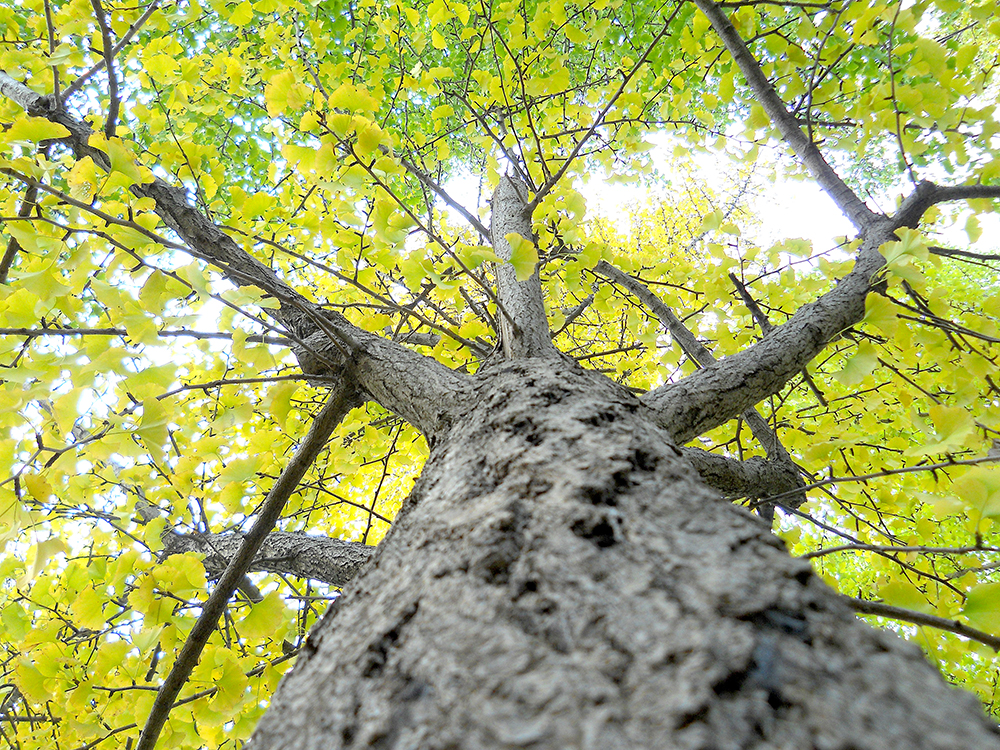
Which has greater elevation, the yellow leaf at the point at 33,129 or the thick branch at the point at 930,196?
the yellow leaf at the point at 33,129

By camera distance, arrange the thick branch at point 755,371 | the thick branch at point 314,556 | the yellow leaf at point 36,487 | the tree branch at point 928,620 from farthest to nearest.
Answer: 1. the thick branch at point 314,556
2. the thick branch at point 755,371
3. the yellow leaf at point 36,487
4. the tree branch at point 928,620

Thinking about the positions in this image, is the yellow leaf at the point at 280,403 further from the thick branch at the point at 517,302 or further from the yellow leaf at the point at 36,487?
the thick branch at the point at 517,302

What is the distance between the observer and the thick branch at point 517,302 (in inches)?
52.9

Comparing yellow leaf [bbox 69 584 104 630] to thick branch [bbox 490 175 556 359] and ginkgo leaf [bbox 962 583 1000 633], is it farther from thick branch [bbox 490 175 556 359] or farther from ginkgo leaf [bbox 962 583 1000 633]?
ginkgo leaf [bbox 962 583 1000 633]

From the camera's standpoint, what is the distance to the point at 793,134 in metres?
1.82

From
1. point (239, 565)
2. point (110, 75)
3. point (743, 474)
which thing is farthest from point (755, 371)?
point (110, 75)

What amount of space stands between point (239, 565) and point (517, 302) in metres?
1.08

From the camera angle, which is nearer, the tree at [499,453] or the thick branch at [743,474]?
the tree at [499,453]

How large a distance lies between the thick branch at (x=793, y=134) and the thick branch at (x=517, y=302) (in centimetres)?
89

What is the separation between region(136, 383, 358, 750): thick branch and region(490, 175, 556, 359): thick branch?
19.4 inches

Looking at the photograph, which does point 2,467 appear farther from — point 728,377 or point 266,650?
point 728,377

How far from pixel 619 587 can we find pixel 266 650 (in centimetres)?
206

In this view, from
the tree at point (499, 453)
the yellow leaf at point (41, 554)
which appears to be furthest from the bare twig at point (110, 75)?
the yellow leaf at point (41, 554)

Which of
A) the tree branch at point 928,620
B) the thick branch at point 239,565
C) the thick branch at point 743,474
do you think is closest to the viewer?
the tree branch at point 928,620
